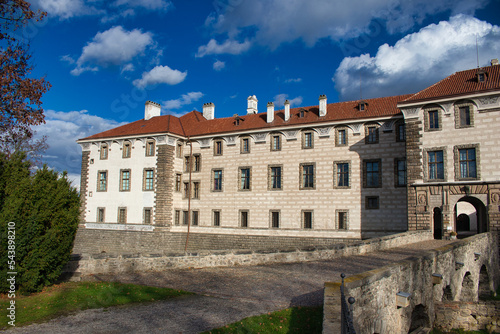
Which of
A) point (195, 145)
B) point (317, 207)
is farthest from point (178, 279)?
point (195, 145)

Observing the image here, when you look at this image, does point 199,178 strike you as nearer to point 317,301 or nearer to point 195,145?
point 195,145

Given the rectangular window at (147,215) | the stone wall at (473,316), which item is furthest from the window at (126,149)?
the stone wall at (473,316)

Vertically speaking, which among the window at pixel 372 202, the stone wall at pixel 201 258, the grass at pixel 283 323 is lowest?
the grass at pixel 283 323

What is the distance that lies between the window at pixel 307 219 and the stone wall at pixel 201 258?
11.3 m

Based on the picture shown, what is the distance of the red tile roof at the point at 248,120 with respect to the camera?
30078 mm

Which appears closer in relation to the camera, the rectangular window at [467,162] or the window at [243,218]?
the rectangular window at [467,162]

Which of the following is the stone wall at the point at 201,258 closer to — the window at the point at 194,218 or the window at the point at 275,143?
the window at the point at 275,143

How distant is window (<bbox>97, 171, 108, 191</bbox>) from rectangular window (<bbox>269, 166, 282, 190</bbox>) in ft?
54.6

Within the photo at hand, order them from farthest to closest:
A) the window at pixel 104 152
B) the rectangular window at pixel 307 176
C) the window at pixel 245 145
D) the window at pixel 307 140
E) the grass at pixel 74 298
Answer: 1. the window at pixel 104 152
2. the window at pixel 245 145
3. the window at pixel 307 140
4. the rectangular window at pixel 307 176
5. the grass at pixel 74 298

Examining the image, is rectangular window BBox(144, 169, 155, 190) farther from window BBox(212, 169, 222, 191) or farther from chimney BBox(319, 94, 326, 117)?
chimney BBox(319, 94, 326, 117)

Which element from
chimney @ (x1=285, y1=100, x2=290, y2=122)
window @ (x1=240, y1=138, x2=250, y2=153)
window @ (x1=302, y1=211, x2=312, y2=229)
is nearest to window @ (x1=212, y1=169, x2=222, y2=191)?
window @ (x1=240, y1=138, x2=250, y2=153)

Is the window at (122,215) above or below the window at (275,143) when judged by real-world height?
below

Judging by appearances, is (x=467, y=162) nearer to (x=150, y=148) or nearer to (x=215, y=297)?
(x=215, y=297)

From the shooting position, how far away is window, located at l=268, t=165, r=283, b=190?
32594 millimetres
